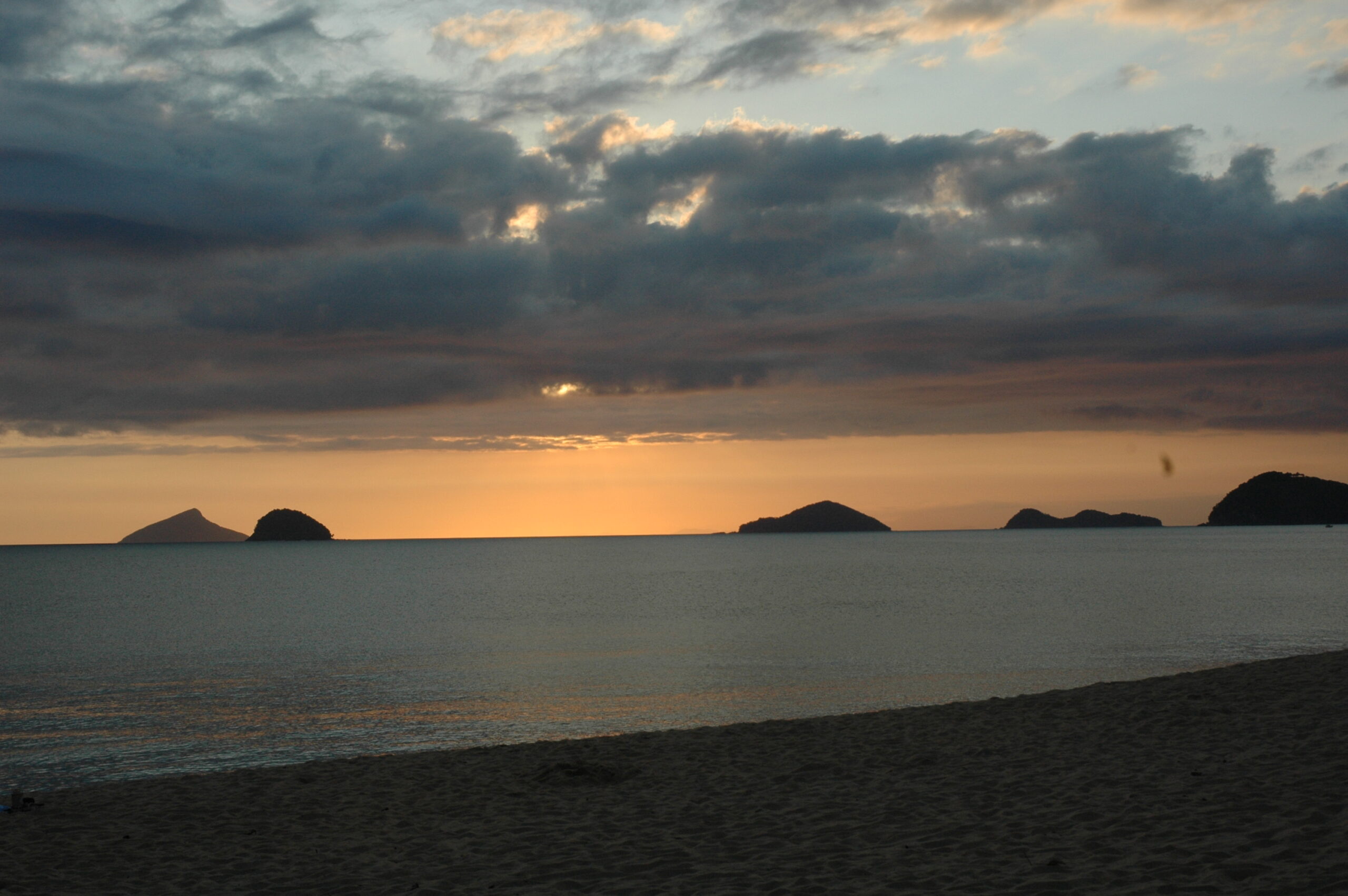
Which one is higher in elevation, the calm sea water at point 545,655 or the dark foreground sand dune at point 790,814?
the dark foreground sand dune at point 790,814

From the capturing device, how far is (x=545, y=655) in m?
47.2

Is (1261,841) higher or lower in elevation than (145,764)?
higher

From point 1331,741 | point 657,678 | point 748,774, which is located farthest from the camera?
point 657,678

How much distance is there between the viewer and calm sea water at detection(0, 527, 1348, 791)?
92.4 ft

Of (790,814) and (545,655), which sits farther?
(545,655)

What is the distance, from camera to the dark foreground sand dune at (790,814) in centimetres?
1149

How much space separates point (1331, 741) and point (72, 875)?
1918 centimetres

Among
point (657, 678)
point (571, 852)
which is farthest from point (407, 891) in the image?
point (657, 678)

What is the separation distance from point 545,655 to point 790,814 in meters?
33.6

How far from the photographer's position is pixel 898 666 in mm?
40844

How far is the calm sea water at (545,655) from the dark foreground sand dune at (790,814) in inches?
284

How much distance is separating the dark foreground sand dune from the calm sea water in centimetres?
722

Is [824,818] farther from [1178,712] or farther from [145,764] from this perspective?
[145,764]

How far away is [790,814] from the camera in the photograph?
1483 cm
